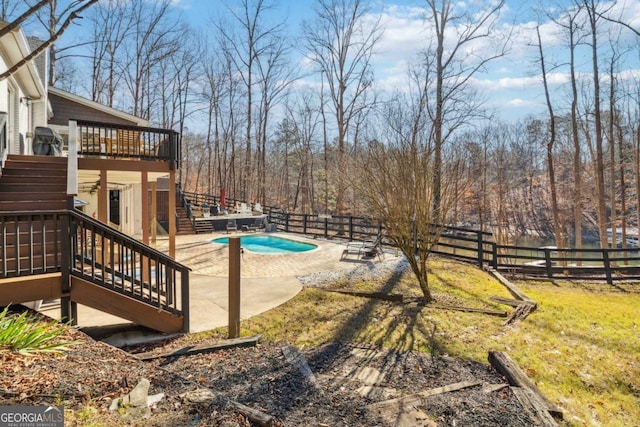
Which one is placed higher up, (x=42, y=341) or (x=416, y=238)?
(x=416, y=238)

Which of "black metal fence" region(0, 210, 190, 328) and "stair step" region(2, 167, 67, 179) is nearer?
"black metal fence" region(0, 210, 190, 328)

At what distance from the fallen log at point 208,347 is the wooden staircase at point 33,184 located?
11.2 ft

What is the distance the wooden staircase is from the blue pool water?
7753 mm

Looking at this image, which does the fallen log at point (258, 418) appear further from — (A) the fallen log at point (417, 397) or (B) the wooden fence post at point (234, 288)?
(B) the wooden fence post at point (234, 288)

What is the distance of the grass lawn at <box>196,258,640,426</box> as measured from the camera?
13.6 feet

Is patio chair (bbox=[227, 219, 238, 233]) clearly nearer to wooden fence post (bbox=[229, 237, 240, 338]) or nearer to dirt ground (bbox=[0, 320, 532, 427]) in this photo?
wooden fence post (bbox=[229, 237, 240, 338])

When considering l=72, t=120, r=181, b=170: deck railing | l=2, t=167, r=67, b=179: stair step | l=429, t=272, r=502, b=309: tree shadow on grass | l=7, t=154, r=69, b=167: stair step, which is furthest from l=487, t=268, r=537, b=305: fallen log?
l=7, t=154, r=69, b=167: stair step

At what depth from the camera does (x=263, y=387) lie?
3537 mm

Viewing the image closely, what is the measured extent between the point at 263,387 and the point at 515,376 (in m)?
2.78

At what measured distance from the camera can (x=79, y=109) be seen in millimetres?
13234

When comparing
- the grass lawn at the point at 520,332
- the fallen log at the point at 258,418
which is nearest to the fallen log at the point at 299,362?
the grass lawn at the point at 520,332

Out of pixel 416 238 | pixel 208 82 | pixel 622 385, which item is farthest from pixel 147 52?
pixel 622 385

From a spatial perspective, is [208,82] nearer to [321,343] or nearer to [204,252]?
[204,252]

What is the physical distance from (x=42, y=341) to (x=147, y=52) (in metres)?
25.2
